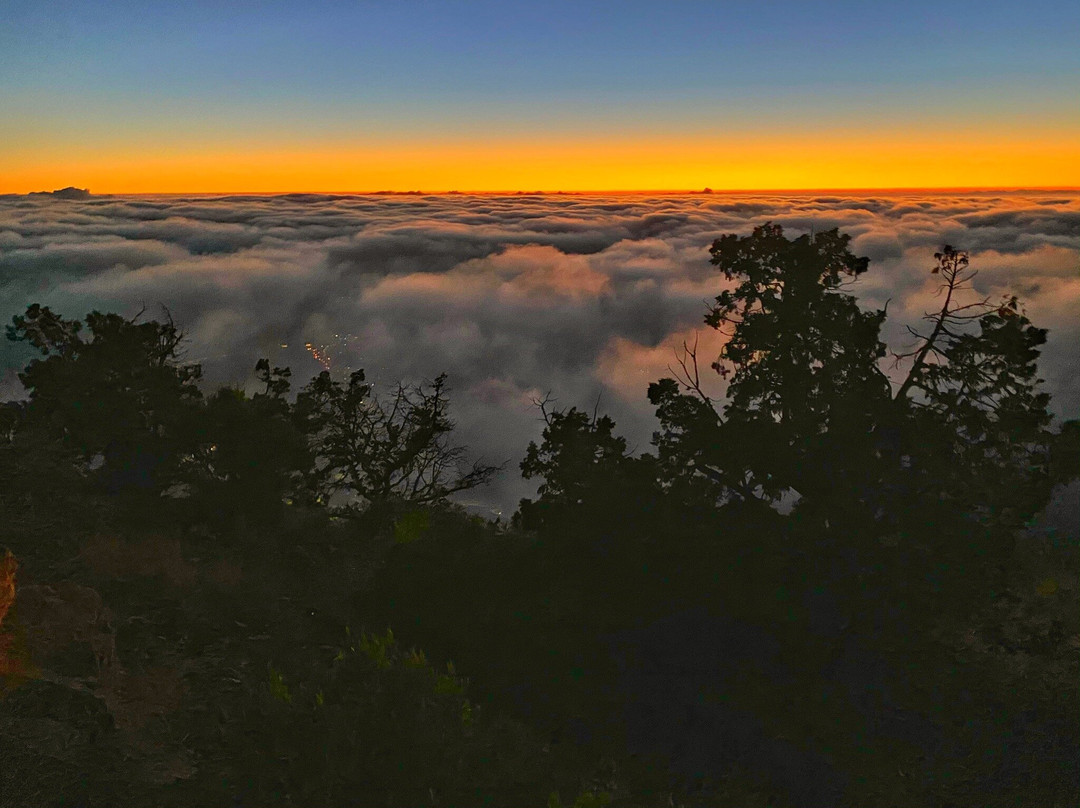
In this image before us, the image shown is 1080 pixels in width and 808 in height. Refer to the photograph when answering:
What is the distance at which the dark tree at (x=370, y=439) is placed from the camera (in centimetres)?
2852

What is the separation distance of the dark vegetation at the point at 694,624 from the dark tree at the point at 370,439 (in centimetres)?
977

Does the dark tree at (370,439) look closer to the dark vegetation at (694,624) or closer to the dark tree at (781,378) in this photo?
the dark vegetation at (694,624)

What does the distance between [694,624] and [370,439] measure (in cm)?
1778

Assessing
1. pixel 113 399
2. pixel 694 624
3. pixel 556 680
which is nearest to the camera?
pixel 694 624

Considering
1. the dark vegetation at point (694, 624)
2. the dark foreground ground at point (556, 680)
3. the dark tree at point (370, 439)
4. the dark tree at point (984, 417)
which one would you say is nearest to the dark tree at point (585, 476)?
the dark vegetation at point (694, 624)

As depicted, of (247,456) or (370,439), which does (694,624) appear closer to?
(247,456)

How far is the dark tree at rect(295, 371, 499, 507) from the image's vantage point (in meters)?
28.5

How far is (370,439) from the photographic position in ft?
99.2

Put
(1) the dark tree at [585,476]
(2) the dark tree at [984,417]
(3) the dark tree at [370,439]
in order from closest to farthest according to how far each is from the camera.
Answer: (2) the dark tree at [984,417] < (1) the dark tree at [585,476] < (3) the dark tree at [370,439]

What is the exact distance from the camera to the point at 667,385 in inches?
682

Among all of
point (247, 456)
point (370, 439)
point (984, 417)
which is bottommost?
point (370, 439)

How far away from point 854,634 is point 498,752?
7.55 metres

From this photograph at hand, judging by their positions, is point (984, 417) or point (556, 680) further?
point (556, 680)

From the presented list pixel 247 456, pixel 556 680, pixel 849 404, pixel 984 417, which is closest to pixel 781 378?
pixel 849 404
